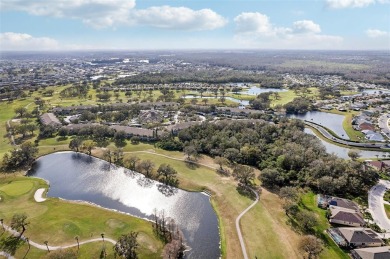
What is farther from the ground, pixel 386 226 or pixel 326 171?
pixel 326 171

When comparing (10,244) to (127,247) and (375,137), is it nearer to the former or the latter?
(127,247)

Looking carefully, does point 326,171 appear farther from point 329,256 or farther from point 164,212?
point 164,212

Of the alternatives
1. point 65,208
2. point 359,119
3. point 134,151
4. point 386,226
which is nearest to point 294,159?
point 386,226

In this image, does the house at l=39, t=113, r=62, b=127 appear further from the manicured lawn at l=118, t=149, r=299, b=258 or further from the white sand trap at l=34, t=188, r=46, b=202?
the manicured lawn at l=118, t=149, r=299, b=258

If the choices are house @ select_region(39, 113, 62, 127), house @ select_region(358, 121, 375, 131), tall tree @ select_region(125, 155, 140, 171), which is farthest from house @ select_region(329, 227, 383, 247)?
house @ select_region(39, 113, 62, 127)

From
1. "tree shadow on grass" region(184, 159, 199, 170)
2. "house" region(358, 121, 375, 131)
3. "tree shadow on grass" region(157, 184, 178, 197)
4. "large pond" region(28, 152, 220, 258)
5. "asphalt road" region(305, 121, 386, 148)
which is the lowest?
"large pond" region(28, 152, 220, 258)

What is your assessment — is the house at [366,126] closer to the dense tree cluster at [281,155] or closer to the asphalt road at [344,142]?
the asphalt road at [344,142]
